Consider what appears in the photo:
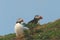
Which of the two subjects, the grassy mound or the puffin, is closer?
the grassy mound

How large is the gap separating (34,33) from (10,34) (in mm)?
2894

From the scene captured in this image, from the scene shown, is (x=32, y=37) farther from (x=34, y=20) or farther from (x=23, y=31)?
(x=34, y=20)

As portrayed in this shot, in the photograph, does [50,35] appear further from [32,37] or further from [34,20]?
[34,20]

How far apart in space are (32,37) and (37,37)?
0.38 meters

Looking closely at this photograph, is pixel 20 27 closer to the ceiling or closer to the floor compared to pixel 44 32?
closer to the ceiling

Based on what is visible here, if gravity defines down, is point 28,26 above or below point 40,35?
above

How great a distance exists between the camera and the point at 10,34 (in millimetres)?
28312

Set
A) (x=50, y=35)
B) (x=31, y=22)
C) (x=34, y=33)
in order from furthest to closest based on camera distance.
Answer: (x=31, y=22) < (x=34, y=33) < (x=50, y=35)

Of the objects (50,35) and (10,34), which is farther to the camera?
(10,34)

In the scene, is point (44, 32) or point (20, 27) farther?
point (44, 32)

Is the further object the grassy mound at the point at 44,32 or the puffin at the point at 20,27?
the puffin at the point at 20,27

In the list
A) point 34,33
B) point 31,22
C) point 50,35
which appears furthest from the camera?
point 31,22

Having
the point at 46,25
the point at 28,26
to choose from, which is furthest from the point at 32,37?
the point at 46,25

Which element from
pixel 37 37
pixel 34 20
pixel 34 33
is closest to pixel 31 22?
pixel 34 20
